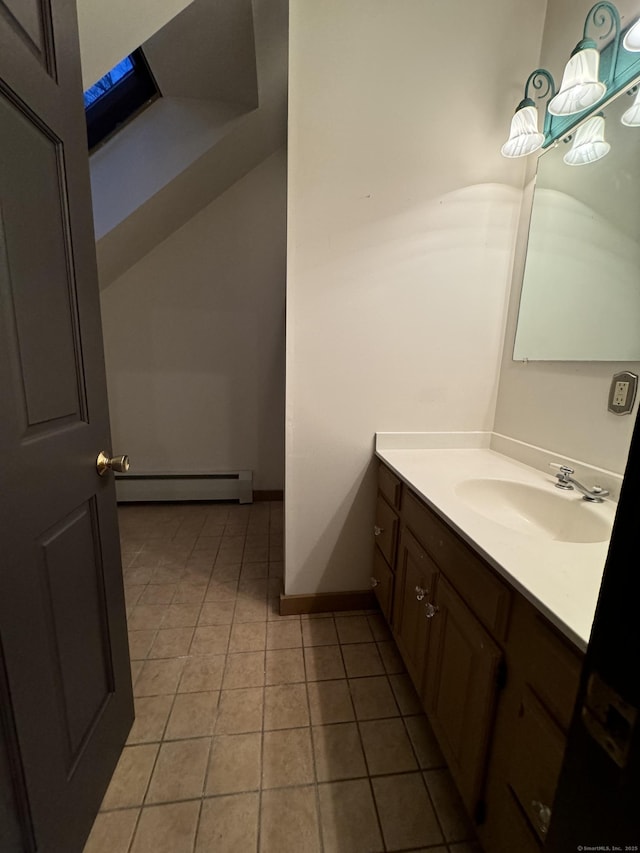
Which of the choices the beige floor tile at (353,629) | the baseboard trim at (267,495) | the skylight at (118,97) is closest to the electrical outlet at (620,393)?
the beige floor tile at (353,629)

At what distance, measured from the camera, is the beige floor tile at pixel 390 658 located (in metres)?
1.44

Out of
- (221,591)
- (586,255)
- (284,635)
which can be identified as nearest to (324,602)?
(284,635)

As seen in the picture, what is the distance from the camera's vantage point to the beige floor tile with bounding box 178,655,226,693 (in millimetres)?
1353

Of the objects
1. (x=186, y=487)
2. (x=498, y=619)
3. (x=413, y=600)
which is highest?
(x=498, y=619)

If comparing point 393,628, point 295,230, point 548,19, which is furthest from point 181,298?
point 393,628

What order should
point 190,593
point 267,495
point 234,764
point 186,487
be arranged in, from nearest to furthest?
point 234,764, point 190,593, point 186,487, point 267,495

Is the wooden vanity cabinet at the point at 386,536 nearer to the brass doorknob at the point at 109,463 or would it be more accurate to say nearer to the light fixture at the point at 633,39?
the brass doorknob at the point at 109,463

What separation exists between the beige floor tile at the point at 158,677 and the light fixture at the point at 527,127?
7.82ft

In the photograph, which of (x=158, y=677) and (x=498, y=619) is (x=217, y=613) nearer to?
(x=158, y=677)

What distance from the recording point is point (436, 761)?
1.11 meters

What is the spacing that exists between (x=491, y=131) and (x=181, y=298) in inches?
88.6

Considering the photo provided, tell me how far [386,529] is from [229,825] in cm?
100

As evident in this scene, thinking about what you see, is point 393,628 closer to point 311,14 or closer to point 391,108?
point 391,108

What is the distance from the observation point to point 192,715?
1.25m
